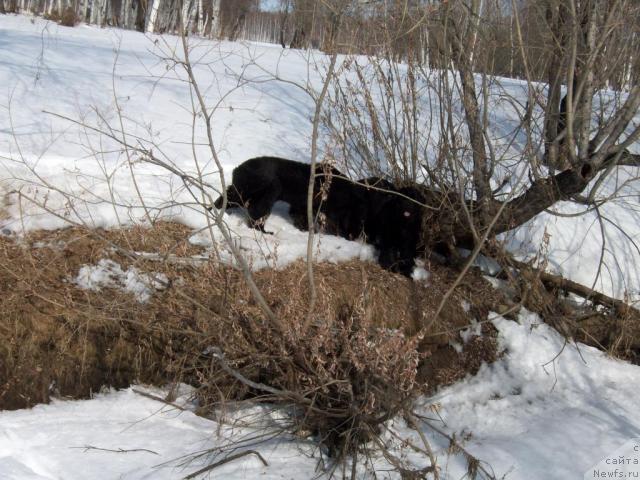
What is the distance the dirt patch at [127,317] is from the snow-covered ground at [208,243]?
0.65 feet

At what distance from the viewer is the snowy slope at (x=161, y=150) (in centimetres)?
535

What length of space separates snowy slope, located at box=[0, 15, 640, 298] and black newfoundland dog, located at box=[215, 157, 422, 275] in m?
0.18

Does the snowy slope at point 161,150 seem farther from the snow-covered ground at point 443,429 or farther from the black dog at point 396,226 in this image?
the snow-covered ground at point 443,429

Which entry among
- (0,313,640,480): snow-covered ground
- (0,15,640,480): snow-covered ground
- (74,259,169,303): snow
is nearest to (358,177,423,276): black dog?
(0,15,640,480): snow-covered ground

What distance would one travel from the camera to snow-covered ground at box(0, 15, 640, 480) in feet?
12.2

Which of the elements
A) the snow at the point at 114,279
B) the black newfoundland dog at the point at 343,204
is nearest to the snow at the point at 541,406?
the black newfoundland dog at the point at 343,204

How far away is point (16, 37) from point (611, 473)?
10.2m

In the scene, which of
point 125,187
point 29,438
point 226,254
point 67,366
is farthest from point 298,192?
point 29,438

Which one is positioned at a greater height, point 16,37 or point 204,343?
point 16,37

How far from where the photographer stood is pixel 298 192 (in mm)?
5926

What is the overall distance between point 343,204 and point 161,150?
6.43 ft

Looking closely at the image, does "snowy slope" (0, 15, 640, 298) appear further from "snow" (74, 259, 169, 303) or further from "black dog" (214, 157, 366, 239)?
"snow" (74, 259, 169, 303)

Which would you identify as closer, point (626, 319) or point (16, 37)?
point (626, 319)

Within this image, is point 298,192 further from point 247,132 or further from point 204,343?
point 204,343
